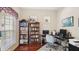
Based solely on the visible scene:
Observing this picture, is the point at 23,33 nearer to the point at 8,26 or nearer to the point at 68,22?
the point at 8,26

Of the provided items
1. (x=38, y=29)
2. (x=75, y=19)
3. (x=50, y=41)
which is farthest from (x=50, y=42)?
(x=75, y=19)

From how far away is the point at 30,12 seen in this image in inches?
71.4

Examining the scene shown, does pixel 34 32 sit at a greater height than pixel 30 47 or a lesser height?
greater

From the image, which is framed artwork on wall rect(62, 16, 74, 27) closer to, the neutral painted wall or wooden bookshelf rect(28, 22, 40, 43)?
the neutral painted wall

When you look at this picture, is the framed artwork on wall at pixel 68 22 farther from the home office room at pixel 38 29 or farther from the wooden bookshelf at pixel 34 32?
the wooden bookshelf at pixel 34 32

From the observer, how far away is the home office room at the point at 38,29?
1.75 metres

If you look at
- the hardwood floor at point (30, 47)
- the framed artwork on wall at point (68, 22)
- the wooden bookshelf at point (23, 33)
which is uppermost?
the framed artwork on wall at point (68, 22)

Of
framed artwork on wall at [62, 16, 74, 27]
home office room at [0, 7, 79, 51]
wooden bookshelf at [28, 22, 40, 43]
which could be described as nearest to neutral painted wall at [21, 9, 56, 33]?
home office room at [0, 7, 79, 51]

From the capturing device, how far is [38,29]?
206 centimetres

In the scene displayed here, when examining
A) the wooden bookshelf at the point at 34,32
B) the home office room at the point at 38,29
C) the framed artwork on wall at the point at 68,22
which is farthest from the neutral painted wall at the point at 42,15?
the framed artwork on wall at the point at 68,22
